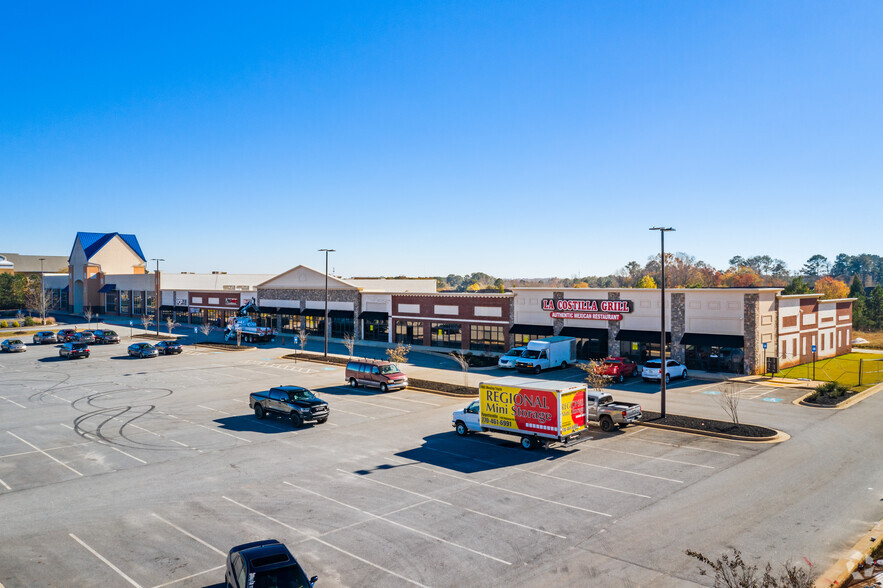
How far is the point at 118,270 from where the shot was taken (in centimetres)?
11056

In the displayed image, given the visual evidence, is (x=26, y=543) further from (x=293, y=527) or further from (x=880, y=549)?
(x=880, y=549)

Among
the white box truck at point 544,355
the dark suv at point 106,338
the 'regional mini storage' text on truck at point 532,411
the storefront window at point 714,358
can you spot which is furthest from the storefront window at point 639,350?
the dark suv at point 106,338

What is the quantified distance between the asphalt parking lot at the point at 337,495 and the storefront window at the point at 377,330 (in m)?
32.7

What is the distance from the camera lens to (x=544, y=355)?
149 ft

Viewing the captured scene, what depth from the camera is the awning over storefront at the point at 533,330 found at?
2048 inches

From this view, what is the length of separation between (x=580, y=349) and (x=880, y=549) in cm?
3651

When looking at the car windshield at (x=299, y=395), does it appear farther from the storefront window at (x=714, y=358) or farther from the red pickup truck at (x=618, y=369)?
the storefront window at (x=714, y=358)

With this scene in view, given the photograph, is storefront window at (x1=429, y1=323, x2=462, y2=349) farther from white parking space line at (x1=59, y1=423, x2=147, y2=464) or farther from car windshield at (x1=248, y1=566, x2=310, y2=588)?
car windshield at (x1=248, y1=566, x2=310, y2=588)

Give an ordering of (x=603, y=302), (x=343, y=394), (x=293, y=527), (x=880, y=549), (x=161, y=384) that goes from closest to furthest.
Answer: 1. (x=880, y=549)
2. (x=293, y=527)
3. (x=343, y=394)
4. (x=161, y=384)
5. (x=603, y=302)

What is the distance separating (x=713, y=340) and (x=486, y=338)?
21216 millimetres

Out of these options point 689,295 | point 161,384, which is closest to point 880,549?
point 689,295

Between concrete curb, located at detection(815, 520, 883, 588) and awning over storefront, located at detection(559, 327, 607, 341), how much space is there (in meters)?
33.4

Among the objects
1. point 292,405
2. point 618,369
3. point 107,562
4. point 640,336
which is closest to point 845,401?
point 618,369

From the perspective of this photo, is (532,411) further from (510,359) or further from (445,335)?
(445,335)
